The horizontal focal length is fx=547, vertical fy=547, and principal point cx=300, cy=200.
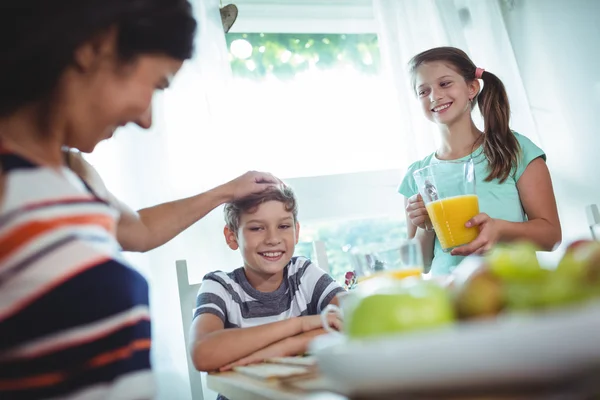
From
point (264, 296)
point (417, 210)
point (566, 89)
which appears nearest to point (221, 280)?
point (264, 296)

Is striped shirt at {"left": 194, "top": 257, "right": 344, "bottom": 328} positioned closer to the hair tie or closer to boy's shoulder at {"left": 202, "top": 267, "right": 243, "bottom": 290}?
boy's shoulder at {"left": 202, "top": 267, "right": 243, "bottom": 290}

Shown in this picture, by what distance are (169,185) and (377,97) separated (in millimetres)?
1108

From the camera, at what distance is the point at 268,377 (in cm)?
74

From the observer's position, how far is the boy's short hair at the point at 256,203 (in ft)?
5.20

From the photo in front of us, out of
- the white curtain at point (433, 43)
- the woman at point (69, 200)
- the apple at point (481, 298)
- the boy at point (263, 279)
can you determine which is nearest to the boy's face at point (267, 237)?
the boy at point (263, 279)

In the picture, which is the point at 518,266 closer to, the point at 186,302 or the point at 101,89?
the point at 101,89

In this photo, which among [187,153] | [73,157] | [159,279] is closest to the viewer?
[73,157]

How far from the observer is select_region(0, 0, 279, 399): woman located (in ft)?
2.07

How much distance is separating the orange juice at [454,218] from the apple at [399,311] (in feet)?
3.26

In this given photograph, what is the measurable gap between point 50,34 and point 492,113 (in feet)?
5.29

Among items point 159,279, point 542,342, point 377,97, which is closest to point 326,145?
point 377,97

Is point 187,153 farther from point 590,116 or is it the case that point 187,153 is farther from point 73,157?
point 590,116

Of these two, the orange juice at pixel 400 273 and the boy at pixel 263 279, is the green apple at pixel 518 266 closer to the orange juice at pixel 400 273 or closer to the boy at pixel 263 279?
the orange juice at pixel 400 273

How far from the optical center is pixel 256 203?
5.21 ft
